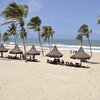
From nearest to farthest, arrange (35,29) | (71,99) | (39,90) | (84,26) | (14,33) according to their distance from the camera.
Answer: (71,99), (39,90), (35,29), (84,26), (14,33)

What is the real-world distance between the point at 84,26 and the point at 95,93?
36278 millimetres

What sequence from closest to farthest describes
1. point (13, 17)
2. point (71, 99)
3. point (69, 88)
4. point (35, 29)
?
point (71, 99) < point (69, 88) < point (13, 17) < point (35, 29)

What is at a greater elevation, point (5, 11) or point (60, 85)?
point (5, 11)

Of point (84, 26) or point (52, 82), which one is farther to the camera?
point (84, 26)

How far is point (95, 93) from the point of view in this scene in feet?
39.0

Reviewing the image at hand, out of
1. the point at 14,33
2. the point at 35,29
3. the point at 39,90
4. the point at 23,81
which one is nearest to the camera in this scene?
the point at 39,90

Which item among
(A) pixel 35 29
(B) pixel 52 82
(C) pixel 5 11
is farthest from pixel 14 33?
(B) pixel 52 82

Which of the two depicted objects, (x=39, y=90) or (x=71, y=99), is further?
(x=39, y=90)

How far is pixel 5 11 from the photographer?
27.9 meters

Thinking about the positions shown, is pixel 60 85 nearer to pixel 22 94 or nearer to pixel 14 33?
pixel 22 94

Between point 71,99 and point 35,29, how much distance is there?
108 feet

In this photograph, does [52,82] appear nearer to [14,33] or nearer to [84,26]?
[84,26]

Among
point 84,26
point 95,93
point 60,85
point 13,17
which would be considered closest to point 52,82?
point 60,85

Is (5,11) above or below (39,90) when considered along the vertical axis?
above
